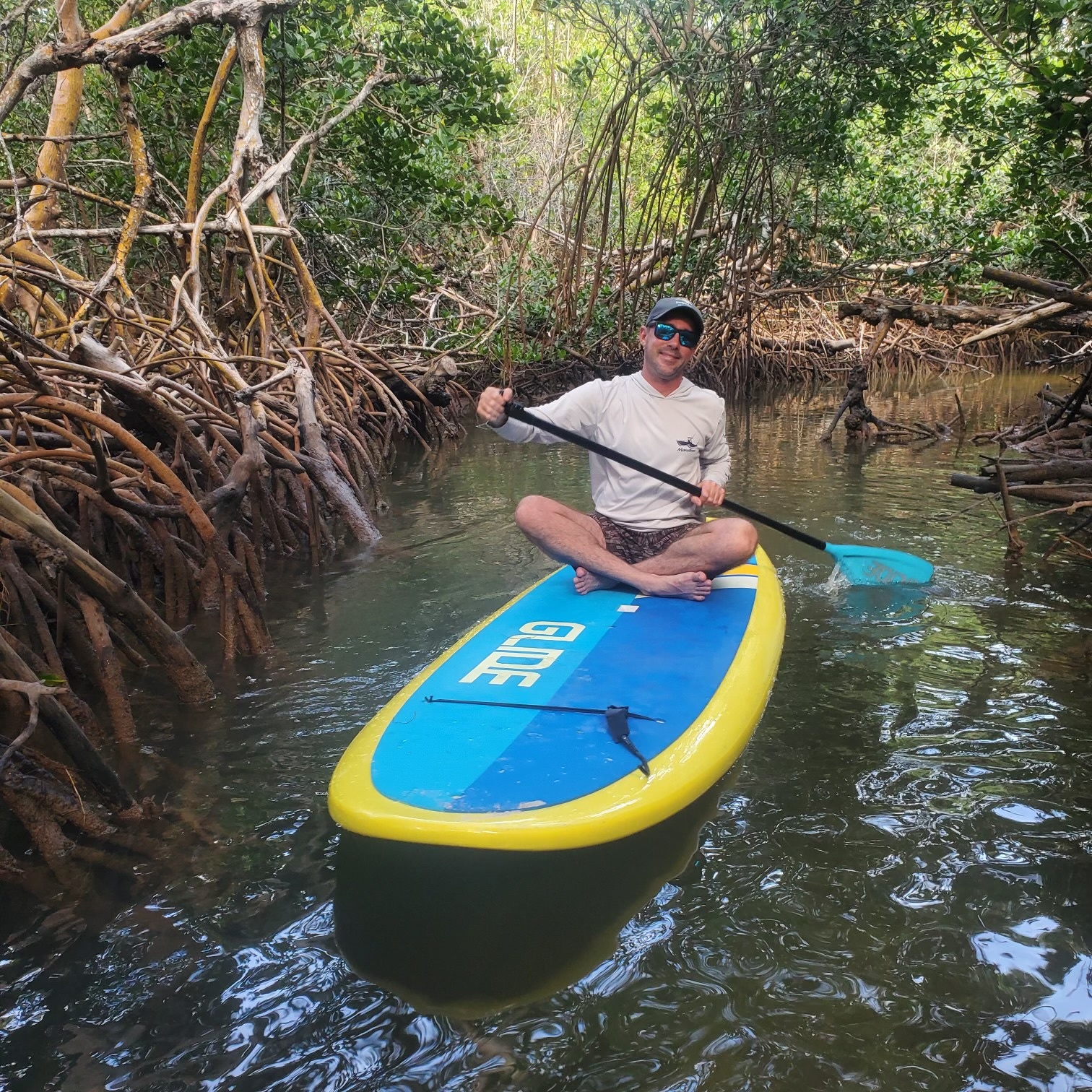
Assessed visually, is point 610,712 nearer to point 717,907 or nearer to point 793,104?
point 717,907

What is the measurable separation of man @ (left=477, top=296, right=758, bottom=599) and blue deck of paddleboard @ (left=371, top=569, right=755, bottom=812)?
15cm

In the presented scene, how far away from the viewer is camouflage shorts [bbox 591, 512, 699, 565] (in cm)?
361

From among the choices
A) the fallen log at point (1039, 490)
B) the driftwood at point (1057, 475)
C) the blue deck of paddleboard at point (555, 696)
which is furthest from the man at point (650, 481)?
the fallen log at point (1039, 490)

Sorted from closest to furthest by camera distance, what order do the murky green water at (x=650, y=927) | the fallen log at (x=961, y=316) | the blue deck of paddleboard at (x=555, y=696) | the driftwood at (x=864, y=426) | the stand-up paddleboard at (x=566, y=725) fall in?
1. the murky green water at (x=650, y=927)
2. the stand-up paddleboard at (x=566, y=725)
3. the blue deck of paddleboard at (x=555, y=696)
4. the fallen log at (x=961, y=316)
5. the driftwood at (x=864, y=426)

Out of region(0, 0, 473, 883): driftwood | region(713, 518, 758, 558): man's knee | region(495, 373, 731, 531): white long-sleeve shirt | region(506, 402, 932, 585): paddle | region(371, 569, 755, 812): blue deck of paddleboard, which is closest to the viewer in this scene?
region(371, 569, 755, 812): blue deck of paddleboard

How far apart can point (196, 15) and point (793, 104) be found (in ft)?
20.9

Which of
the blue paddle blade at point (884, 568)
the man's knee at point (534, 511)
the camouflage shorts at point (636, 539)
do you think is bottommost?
the blue paddle blade at point (884, 568)

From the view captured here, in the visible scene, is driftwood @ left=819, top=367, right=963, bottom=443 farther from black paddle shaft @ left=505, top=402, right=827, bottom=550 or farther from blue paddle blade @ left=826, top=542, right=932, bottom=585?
black paddle shaft @ left=505, top=402, right=827, bottom=550

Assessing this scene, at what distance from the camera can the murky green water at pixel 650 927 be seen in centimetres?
163

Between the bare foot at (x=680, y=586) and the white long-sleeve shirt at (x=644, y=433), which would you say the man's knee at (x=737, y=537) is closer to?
the bare foot at (x=680, y=586)

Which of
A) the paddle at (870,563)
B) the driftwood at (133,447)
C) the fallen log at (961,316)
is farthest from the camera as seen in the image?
the fallen log at (961,316)

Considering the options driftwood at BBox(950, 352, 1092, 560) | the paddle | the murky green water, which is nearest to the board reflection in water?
the murky green water

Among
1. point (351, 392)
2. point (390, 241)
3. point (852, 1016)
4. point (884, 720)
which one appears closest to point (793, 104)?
point (390, 241)

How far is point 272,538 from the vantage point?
16.3ft
